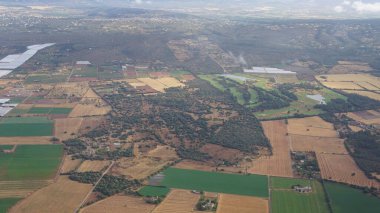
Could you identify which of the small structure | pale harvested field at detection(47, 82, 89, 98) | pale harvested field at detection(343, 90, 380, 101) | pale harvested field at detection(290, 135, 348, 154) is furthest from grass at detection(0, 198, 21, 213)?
pale harvested field at detection(343, 90, 380, 101)

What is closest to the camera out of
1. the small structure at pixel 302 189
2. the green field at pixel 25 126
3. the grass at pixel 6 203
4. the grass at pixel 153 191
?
the grass at pixel 6 203

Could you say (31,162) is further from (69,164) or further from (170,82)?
(170,82)

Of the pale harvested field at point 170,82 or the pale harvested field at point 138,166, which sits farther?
the pale harvested field at point 170,82

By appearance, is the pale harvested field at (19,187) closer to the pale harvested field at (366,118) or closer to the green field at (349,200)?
the green field at (349,200)

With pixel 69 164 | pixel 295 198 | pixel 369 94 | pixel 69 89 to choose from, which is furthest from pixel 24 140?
pixel 369 94

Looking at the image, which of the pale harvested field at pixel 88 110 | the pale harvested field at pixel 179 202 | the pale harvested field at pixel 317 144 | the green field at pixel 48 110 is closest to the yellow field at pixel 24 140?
the pale harvested field at pixel 88 110

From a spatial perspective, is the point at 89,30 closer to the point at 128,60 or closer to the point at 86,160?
the point at 128,60
